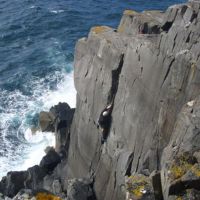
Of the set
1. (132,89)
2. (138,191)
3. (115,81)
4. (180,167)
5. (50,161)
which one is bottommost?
(50,161)

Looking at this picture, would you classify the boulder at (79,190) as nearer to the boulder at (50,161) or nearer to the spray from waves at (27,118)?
the boulder at (50,161)

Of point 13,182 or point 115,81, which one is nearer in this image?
point 115,81

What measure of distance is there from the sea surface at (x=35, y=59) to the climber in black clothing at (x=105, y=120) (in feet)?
62.0

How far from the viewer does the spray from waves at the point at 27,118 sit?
2635 inches

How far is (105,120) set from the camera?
5000cm

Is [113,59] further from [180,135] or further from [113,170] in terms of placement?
[180,135]

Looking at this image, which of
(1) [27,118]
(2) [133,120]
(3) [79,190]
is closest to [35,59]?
(1) [27,118]

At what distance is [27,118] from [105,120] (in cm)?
2645

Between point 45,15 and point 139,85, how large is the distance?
6258 cm

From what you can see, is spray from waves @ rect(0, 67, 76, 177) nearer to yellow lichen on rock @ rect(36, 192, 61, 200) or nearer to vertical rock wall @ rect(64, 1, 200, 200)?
vertical rock wall @ rect(64, 1, 200, 200)

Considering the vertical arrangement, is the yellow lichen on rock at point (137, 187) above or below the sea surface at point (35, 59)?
above

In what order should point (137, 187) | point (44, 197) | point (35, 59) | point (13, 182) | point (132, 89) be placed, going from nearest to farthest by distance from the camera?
point (137, 187) < point (44, 197) < point (132, 89) < point (13, 182) < point (35, 59)

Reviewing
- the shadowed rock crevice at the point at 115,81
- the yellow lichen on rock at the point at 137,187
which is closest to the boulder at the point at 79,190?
the shadowed rock crevice at the point at 115,81

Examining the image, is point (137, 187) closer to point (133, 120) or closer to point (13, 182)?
point (133, 120)
